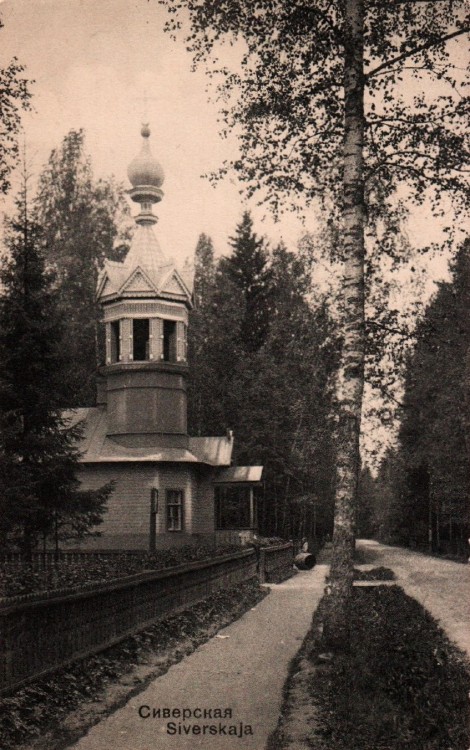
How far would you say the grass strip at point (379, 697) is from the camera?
17.9 ft

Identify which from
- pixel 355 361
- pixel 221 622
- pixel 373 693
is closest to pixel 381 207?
pixel 355 361

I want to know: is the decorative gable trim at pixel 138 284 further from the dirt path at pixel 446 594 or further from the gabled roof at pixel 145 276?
the dirt path at pixel 446 594

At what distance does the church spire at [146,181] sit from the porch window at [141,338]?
153 inches

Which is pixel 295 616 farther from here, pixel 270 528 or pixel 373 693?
pixel 270 528

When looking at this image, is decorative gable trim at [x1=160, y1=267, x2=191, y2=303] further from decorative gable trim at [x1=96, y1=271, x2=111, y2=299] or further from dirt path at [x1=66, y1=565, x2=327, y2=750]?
dirt path at [x1=66, y1=565, x2=327, y2=750]

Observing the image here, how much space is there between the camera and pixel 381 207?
12.4 m

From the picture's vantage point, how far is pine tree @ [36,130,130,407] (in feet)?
125

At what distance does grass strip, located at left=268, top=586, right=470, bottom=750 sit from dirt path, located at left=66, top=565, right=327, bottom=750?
25cm

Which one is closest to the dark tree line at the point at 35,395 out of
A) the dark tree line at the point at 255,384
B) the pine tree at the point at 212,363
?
the dark tree line at the point at 255,384

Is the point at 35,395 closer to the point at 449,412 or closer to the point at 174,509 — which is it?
the point at 174,509

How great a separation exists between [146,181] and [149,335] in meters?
5.91

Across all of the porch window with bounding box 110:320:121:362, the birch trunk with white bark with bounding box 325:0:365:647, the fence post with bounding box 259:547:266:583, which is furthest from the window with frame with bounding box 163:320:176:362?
the birch trunk with white bark with bounding box 325:0:365:647

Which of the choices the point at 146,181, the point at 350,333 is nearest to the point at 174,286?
the point at 146,181

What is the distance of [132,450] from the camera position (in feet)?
99.5
